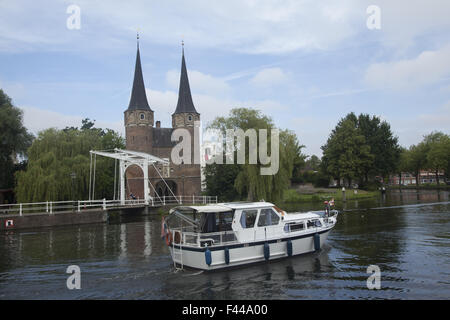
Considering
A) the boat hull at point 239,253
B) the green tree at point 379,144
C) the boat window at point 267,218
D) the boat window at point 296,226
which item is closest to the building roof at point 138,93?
the boat window at point 296,226

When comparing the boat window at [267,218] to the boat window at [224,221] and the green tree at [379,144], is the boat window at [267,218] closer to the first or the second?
the boat window at [224,221]

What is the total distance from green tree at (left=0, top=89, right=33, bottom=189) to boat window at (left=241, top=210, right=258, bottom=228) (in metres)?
34.5

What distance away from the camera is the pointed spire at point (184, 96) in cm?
5656

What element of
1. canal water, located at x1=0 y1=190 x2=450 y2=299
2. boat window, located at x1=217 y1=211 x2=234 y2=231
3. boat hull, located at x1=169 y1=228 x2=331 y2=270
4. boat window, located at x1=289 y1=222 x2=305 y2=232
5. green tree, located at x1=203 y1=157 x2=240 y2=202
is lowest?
canal water, located at x1=0 y1=190 x2=450 y2=299

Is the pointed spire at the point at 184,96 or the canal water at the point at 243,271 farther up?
the pointed spire at the point at 184,96

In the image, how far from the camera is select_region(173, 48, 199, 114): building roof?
186ft

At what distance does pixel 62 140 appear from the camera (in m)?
39.2

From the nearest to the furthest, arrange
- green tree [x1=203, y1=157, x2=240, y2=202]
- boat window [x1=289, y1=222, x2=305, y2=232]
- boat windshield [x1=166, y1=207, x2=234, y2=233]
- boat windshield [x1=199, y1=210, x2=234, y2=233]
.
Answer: boat windshield [x1=166, y1=207, x2=234, y2=233] → boat windshield [x1=199, y1=210, x2=234, y2=233] → boat window [x1=289, y1=222, x2=305, y2=232] → green tree [x1=203, y1=157, x2=240, y2=202]

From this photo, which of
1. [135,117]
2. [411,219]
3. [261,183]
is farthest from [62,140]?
[411,219]

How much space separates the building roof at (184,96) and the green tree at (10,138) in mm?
22734

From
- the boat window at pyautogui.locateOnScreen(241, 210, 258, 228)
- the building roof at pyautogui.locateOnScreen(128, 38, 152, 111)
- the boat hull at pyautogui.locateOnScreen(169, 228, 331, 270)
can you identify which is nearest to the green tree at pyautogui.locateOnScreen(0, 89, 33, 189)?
the building roof at pyautogui.locateOnScreen(128, 38, 152, 111)

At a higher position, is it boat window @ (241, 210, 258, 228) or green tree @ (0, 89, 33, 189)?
green tree @ (0, 89, 33, 189)

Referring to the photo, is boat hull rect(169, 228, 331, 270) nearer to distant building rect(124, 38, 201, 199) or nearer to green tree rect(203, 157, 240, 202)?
green tree rect(203, 157, 240, 202)

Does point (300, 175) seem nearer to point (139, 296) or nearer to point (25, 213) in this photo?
point (25, 213)
